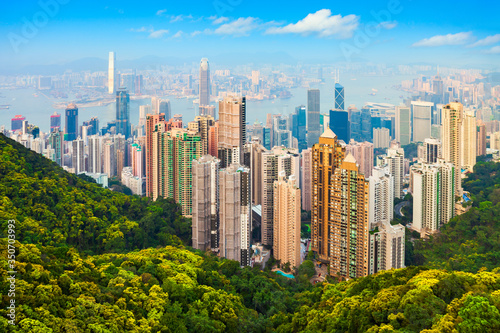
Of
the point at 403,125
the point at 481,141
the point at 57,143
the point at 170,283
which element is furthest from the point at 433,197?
the point at 57,143

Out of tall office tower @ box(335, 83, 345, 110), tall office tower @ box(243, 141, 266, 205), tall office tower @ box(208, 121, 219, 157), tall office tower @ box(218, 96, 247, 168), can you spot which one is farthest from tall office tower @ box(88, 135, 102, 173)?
tall office tower @ box(335, 83, 345, 110)

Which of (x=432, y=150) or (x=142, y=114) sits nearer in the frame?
(x=432, y=150)

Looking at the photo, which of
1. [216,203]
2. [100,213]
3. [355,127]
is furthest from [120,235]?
[355,127]

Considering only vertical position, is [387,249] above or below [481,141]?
below

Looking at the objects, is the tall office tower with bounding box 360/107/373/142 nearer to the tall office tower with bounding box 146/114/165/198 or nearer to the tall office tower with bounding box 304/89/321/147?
the tall office tower with bounding box 304/89/321/147

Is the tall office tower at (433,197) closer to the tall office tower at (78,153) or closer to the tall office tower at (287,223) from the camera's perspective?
the tall office tower at (287,223)

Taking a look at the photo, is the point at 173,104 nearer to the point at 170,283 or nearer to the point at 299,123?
the point at 299,123

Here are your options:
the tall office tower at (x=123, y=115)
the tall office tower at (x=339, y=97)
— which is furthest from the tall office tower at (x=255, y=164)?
the tall office tower at (x=123, y=115)
